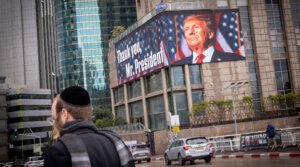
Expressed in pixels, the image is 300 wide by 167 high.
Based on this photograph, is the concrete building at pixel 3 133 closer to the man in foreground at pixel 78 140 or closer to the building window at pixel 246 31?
the building window at pixel 246 31

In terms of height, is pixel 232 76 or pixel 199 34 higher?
pixel 199 34

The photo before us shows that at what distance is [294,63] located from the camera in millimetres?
65000

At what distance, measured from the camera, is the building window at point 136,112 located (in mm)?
69213

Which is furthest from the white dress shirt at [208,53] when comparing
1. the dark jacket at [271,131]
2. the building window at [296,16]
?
the dark jacket at [271,131]

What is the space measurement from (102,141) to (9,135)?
122275 millimetres

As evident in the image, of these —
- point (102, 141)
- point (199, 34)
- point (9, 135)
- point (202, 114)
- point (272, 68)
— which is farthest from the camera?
point (9, 135)

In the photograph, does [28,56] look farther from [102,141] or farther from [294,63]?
[102,141]

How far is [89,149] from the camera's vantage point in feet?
10.4

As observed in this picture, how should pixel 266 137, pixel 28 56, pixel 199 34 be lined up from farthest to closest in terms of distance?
pixel 28 56
pixel 199 34
pixel 266 137

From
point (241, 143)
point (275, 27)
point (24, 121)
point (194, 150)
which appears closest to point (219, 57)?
point (275, 27)

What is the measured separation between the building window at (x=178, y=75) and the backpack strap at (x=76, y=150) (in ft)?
185

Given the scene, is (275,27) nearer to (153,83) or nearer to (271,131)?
(153,83)

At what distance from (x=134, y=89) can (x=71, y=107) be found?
6759cm

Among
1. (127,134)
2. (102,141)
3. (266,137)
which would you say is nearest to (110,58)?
(127,134)
